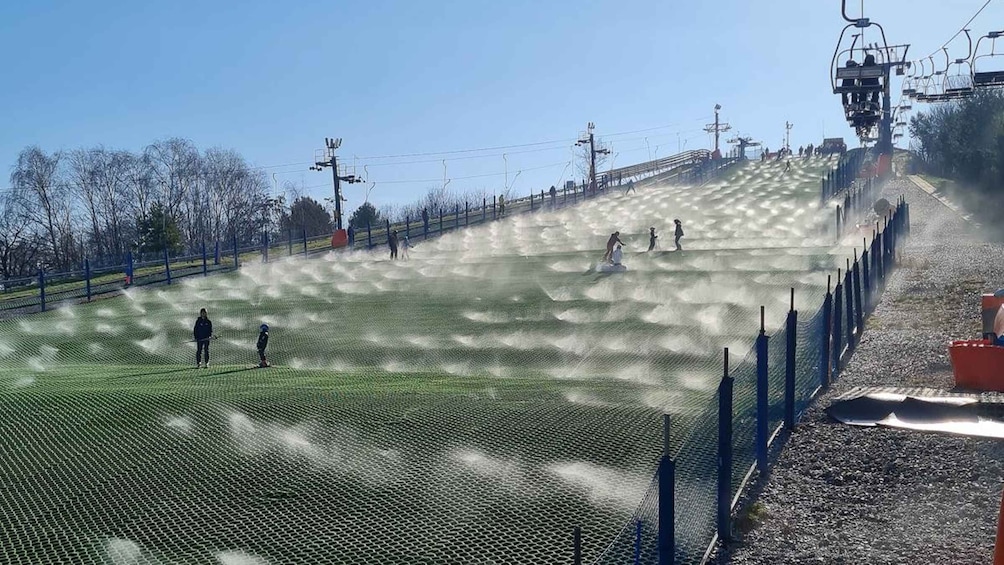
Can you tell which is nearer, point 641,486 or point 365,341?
point 641,486

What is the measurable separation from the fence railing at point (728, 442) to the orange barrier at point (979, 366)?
62.0 inches

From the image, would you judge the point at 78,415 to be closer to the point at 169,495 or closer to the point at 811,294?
the point at 169,495

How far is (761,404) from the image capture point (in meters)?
9.36

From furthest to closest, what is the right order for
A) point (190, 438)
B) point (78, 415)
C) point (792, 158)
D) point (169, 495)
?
point (792, 158), point (78, 415), point (190, 438), point (169, 495)

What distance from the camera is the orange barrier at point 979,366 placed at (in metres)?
11.9

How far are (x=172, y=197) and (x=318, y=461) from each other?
259 feet

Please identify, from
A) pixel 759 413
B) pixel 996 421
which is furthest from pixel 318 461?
pixel 996 421

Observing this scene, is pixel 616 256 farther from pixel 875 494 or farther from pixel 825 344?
pixel 875 494

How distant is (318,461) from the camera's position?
8969mm

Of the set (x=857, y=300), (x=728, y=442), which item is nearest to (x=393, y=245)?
(x=857, y=300)

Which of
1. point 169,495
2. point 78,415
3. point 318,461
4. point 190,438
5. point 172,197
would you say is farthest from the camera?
point 172,197

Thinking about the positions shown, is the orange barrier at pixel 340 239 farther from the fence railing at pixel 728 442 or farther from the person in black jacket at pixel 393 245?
the fence railing at pixel 728 442

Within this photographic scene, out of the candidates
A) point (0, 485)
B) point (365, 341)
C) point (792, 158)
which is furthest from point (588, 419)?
point (792, 158)

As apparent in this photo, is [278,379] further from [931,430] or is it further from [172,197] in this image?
[172,197]
